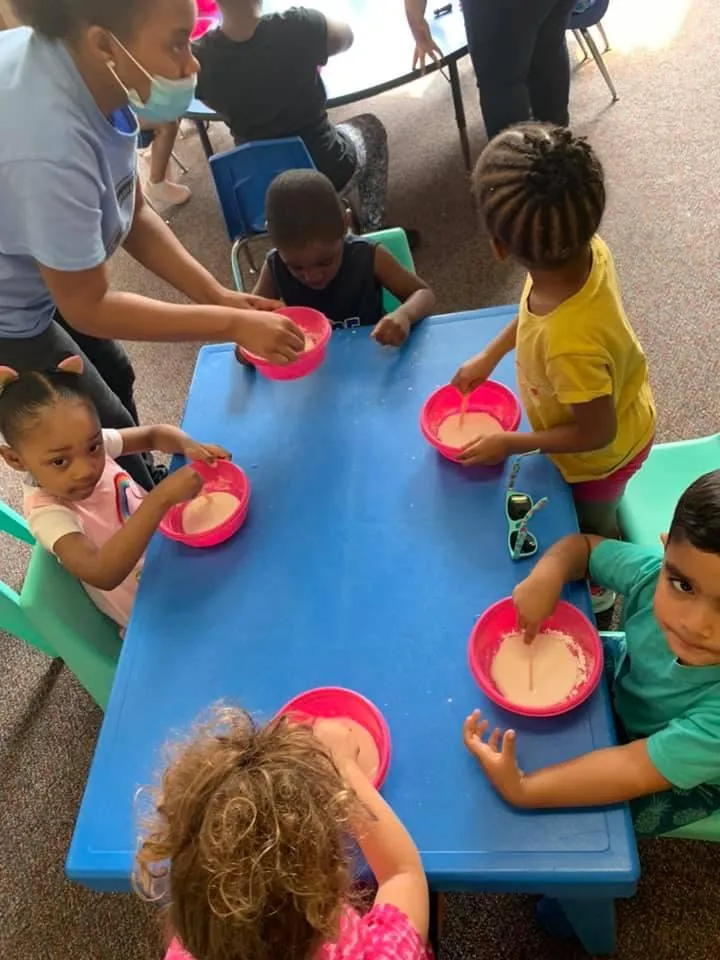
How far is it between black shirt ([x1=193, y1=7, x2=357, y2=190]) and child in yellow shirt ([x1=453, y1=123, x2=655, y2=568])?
1.23 m

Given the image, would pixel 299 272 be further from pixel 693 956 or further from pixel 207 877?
pixel 693 956

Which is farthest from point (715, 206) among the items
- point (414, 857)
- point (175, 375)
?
point (414, 857)

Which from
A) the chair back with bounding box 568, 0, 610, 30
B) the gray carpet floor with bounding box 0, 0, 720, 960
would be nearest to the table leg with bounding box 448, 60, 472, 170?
the gray carpet floor with bounding box 0, 0, 720, 960

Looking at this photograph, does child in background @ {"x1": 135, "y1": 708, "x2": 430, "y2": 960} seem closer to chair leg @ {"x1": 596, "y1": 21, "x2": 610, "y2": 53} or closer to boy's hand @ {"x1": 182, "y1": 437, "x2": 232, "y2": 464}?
boy's hand @ {"x1": 182, "y1": 437, "x2": 232, "y2": 464}

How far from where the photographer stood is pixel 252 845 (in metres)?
0.64

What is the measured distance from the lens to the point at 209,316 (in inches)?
52.9

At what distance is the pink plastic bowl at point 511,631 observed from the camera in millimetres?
974

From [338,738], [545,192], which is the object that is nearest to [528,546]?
[338,738]

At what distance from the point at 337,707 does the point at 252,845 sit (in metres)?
0.40

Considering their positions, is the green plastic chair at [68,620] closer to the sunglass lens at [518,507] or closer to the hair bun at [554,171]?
the sunglass lens at [518,507]

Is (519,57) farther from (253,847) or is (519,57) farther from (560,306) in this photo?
(253,847)

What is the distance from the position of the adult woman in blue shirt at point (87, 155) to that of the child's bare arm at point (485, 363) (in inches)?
11.4

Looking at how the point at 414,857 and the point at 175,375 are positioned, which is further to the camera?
the point at 175,375

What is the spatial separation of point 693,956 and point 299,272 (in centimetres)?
145
